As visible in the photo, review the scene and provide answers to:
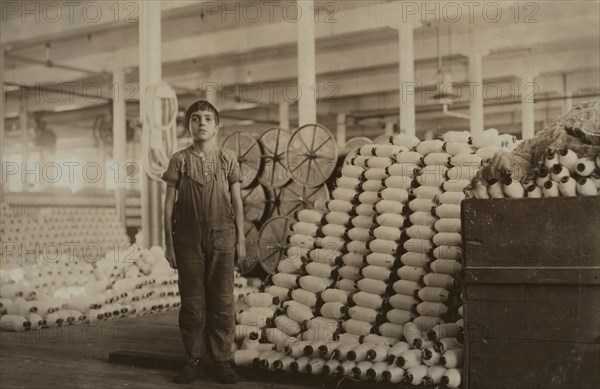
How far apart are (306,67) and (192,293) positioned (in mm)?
7668

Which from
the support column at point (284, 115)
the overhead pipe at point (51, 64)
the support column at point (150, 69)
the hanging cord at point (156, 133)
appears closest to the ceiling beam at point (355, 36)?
the overhead pipe at point (51, 64)

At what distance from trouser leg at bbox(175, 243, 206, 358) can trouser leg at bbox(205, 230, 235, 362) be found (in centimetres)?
6

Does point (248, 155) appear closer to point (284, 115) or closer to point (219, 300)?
point (219, 300)

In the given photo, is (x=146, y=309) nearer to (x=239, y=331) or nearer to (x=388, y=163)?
(x=239, y=331)

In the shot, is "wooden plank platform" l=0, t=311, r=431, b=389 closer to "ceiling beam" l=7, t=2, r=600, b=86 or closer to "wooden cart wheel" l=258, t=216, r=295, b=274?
"wooden cart wheel" l=258, t=216, r=295, b=274

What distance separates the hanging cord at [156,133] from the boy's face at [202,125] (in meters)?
6.54

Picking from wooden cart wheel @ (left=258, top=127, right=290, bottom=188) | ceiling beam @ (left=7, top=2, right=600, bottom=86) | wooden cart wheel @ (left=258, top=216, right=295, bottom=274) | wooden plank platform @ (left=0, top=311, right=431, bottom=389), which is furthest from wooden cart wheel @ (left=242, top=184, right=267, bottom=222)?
ceiling beam @ (left=7, top=2, right=600, bottom=86)

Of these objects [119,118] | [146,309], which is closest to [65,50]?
[119,118]

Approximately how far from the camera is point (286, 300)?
641 cm

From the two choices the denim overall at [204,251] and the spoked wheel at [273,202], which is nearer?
the denim overall at [204,251]

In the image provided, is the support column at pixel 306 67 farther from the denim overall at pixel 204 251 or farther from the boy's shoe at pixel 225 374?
the boy's shoe at pixel 225 374

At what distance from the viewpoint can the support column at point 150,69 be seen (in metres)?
13.0

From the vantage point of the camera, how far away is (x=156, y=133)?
11.7 metres

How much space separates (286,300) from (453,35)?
12261 mm
